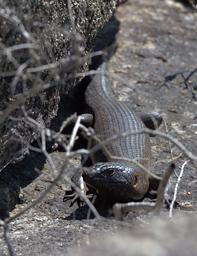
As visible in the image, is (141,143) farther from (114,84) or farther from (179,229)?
(179,229)

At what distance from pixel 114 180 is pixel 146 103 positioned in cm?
215

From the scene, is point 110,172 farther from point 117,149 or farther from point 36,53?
point 36,53

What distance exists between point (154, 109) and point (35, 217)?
2671 mm

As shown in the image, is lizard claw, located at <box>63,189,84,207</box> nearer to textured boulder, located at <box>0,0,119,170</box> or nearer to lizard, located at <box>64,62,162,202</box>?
lizard, located at <box>64,62,162,202</box>

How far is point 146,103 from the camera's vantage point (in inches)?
350

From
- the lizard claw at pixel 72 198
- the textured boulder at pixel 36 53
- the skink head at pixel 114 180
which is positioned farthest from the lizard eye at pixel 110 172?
the textured boulder at pixel 36 53

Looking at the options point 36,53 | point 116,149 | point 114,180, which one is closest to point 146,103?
point 116,149

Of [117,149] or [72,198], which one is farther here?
[117,149]

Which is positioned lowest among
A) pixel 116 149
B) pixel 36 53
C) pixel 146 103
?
pixel 146 103

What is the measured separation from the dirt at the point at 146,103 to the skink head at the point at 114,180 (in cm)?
26

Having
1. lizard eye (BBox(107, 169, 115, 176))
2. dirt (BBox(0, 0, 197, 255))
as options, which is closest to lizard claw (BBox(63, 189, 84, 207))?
dirt (BBox(0, 0, 197, 255))

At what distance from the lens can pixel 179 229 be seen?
303 centimetres

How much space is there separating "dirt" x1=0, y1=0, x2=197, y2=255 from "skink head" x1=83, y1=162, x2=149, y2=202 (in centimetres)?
26

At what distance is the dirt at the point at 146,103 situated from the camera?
605 centimetres
